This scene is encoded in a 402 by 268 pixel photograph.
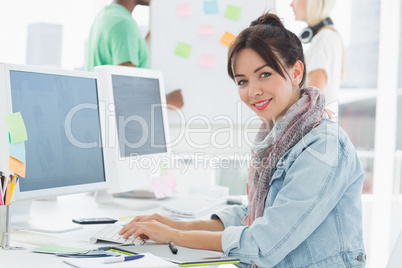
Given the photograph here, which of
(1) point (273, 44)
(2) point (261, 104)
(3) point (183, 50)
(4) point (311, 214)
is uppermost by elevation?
(3) point (183, 50)

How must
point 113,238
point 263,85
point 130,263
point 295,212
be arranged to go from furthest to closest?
1. point 263,85
2. point 113,238
3. point 295,212
4. point 130,263

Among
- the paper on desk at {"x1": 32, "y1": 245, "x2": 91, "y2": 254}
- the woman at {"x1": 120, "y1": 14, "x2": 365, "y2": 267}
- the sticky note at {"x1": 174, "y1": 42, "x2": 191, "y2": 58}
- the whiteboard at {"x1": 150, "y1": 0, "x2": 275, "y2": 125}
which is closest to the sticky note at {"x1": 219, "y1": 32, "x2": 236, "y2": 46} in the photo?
the whiteboard at {"x1": 150, "y1": 0, "x2": 275, "y2": 125}

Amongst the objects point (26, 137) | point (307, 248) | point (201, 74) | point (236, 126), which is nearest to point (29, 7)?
point (201, 74)

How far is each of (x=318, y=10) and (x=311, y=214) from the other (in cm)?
167

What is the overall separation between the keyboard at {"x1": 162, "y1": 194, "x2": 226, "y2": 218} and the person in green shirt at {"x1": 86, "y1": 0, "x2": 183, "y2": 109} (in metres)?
0.80

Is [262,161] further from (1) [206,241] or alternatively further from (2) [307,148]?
(1) [206,241]

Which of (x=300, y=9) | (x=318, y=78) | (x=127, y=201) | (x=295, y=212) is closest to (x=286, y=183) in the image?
(x=295, y=212)

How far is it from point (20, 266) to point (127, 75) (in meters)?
0.82

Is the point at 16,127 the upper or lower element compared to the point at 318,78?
lower

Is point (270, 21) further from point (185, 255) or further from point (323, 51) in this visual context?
point (323, 51)

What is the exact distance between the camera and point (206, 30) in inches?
98.6

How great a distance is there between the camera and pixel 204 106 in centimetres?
248

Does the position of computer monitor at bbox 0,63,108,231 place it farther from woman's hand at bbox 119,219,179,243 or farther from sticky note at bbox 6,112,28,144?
woman's hand at bbox 119,219,179,243

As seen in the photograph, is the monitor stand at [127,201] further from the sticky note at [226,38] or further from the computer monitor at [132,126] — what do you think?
the sticky note at [226,38]
